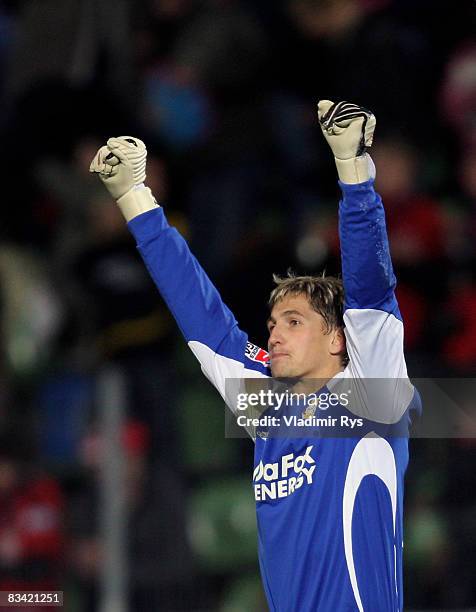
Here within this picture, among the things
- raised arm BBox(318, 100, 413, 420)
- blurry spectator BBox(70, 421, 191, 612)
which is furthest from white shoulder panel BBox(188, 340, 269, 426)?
blurry spectator BBox(70, 421, 191, 612)

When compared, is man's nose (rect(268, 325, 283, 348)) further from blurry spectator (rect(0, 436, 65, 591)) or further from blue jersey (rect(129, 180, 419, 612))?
blurry spectator (rect(0, 436, 65, 591))

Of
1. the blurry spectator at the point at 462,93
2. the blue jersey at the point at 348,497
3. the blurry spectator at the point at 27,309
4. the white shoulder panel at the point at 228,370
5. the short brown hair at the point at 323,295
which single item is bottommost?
the blue jersey at the point at 348,497

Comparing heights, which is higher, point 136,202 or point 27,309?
point 27,309

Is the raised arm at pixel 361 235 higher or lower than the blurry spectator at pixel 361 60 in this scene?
lower

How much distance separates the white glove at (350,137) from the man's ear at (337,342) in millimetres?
582

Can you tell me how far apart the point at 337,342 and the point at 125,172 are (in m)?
0.83

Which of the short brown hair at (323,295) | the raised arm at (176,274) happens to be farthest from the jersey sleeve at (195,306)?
the short brown hair at (323,295)

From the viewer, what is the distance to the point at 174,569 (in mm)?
6324

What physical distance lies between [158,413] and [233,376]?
245 centimetres

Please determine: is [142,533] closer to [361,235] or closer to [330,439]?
[330,439]

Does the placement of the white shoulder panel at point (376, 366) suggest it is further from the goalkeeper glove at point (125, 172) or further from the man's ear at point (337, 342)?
the goalkeeper glove at point (125, 172)

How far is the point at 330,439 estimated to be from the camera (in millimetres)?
3826

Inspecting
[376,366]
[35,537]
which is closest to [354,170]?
[376,366]

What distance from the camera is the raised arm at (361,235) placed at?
3465mm
